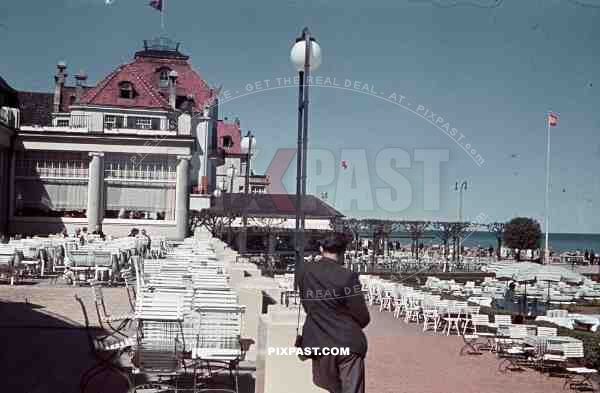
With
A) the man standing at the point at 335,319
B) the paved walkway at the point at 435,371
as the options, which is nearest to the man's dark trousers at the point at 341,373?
the man standing at the point at 335,319

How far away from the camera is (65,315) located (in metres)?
12.8

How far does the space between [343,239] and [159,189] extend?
3192cm

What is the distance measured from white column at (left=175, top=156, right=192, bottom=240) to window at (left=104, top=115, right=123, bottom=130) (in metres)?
6.29

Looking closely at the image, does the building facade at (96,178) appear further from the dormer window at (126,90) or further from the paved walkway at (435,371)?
the paved walkway at (435,371)

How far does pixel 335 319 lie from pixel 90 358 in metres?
4.84

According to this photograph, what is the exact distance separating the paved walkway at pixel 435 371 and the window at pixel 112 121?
28.8m

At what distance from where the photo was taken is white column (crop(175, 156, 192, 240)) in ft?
118

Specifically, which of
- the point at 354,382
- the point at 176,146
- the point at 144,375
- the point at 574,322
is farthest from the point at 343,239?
the point at 176,146

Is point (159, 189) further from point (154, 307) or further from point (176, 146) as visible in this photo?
point (154, 307)

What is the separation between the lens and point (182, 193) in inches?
1428

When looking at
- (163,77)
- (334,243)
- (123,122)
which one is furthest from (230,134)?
(334,243)

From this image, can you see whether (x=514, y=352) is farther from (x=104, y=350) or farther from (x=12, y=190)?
(x=12, y=190)

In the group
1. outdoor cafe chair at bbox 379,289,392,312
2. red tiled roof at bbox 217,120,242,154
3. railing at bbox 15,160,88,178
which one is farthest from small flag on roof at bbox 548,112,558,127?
red tiled roof at bbox 217,120,242,154

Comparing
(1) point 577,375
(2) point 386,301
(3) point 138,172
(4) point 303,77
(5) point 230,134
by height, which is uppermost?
(5) point 230,134
